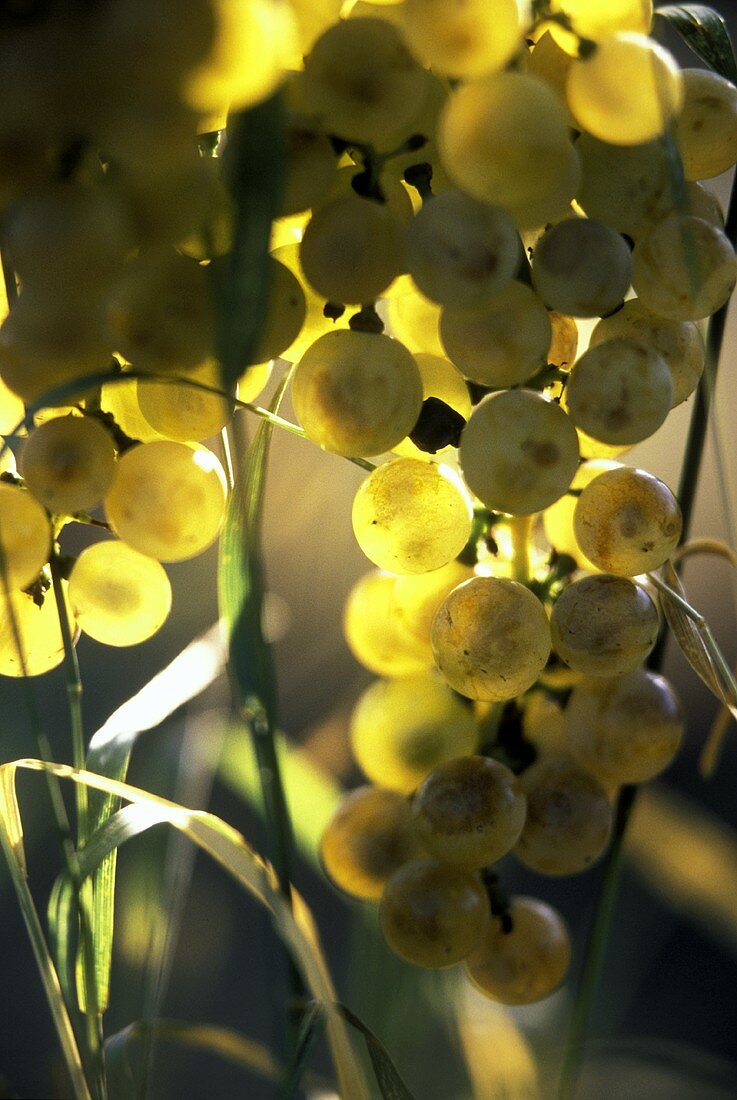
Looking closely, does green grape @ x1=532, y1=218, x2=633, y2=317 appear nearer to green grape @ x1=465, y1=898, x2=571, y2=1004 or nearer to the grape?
the grape

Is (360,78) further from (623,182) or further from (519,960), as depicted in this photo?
(519,960)

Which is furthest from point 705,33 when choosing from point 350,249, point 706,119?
point 350,249

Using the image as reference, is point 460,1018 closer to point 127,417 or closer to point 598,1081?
point 598,1081

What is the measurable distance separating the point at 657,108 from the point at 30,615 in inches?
8.2

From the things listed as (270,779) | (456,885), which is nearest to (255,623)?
(270,779)

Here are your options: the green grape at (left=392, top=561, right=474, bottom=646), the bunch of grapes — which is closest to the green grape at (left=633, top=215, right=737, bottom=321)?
the bunch of grapes

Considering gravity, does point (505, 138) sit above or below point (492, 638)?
above

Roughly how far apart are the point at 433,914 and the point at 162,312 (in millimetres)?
185

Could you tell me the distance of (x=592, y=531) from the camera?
11.2 inches

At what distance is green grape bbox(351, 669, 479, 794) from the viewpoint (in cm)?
34

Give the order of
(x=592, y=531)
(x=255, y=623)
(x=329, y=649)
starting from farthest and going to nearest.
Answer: (x=329, y=649), (x=592, y=531), (x=255, y=623)

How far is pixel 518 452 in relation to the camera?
258 mm

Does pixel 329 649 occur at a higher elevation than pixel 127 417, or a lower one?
lower

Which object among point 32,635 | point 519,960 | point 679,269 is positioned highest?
point 679,269
